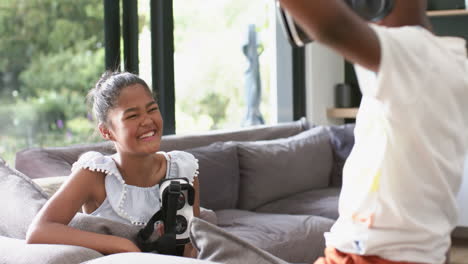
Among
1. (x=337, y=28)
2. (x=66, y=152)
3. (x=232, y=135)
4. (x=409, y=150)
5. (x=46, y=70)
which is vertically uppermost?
(x=337, y=28)

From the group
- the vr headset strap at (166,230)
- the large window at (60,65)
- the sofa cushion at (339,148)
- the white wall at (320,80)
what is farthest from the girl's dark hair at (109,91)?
the white wall at (320,80)

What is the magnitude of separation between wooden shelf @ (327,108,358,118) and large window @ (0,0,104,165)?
2.24 meters

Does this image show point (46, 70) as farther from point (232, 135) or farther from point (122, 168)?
point (122, 168)

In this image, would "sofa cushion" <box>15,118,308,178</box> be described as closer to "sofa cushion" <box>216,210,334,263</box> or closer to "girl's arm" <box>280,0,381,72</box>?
"sofa cushion" <box>216,210,334,263</box>

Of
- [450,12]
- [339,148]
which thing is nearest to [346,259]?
[339,148]

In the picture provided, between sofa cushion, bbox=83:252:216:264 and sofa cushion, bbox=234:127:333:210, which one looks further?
sofa cushion, bbox=234:127:333:210

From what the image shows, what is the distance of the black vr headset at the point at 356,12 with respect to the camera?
0.71 m

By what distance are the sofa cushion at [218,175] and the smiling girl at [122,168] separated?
3.78ft

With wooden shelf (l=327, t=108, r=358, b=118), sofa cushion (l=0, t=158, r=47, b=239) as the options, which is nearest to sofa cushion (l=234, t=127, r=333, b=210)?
wooden shelf (l=327, t=108, r=358, b=118)

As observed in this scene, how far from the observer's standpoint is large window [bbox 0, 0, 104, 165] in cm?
333

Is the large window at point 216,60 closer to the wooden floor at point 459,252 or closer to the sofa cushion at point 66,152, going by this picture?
the sofa cushion at point 66,152

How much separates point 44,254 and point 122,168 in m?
0.47

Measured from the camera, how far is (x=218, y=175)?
11.2 ft

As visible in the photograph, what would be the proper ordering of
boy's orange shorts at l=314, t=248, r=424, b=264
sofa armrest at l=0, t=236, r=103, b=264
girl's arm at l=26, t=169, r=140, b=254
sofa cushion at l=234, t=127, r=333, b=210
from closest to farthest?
boy's orange shorts at l=314, t=248, r=424, b=264, sofa armrest at l=0, t=236, r=103, b=264, girl's arm at l=26, t=169, r=140, b=254, sofa cushion at l=234, t=127, r=333, b=210
